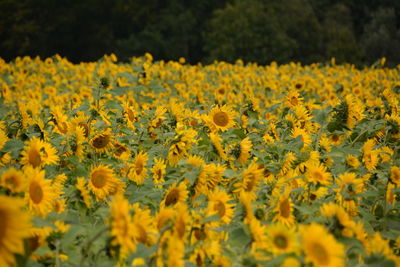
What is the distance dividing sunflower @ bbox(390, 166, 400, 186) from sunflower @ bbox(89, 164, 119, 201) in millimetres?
1267

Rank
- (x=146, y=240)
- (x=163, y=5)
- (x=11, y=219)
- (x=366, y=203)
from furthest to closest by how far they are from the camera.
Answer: (x=163, y=5) → (x=366, y=203) → (x=146, y=240) → (x=11, y=219)

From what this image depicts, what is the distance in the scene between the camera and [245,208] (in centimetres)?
187

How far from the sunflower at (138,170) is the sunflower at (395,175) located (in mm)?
1174

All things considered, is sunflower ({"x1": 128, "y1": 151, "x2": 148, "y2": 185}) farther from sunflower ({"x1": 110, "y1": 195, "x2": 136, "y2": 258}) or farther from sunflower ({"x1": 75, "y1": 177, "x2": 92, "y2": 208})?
sunflower ({"x1": 110, "y1": 195, "x2": 136, "y2": 258})

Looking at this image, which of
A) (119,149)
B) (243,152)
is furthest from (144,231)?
(119,149)

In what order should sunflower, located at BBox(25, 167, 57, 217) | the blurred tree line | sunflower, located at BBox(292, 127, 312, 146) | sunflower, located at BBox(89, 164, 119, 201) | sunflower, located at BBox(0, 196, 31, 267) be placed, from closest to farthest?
sunflower, located at BBox(0, 196, 31, 267) < sunflower, located at BBox(25, 167, 57, 217) < sunflower, located at BBox(89, 164, 119, 201) < sunflower, located at BBox(292, 127, 312, 146) < the blurred tree line

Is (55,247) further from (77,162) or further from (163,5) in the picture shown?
(163,5)

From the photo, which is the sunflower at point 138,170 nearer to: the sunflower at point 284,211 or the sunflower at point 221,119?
the sunflower at point 221,119

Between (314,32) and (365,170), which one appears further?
(314,32)

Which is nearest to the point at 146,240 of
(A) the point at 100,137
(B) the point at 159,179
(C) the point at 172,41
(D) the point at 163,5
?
(B) the point at 159,179

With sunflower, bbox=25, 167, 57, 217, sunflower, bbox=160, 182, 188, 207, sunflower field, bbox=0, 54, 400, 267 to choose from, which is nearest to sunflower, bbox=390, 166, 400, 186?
sunflower field, bbox=0, 54, 400, 267

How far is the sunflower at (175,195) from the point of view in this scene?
77.7 inches

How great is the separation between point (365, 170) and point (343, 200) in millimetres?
755

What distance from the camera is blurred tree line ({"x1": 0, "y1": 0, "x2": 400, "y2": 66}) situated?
2505 cm
